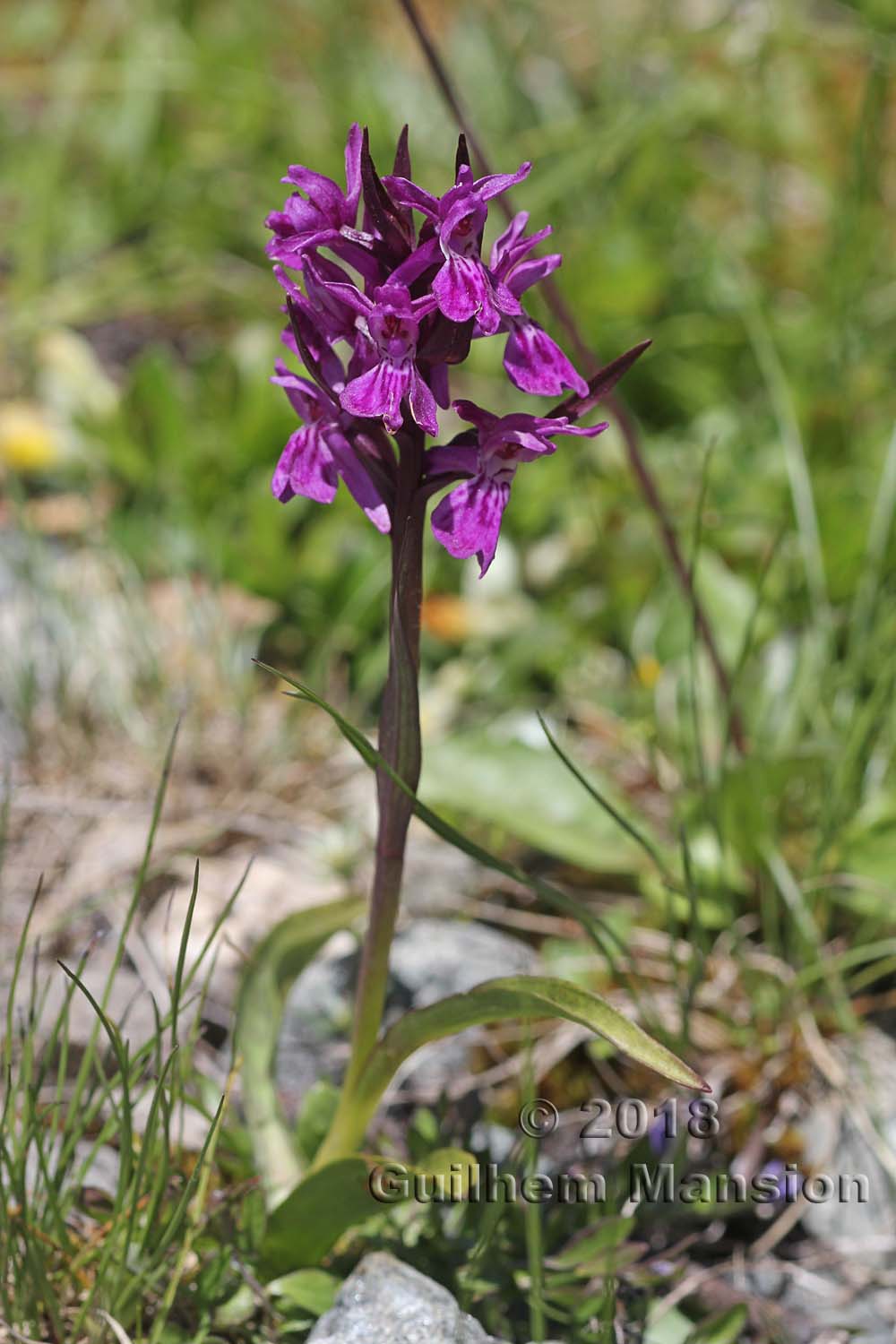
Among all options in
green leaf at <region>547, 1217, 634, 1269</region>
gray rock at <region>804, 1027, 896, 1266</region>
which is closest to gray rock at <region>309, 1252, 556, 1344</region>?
green leaf at <region>547, 1217, 634, 1269</region>

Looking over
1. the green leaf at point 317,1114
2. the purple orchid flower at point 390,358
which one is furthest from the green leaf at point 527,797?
the purple orchid flower at point 390,358

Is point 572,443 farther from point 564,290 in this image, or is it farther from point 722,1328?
point 722,1328

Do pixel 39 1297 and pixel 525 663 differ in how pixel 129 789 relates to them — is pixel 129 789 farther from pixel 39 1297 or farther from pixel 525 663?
pixel 39 1297

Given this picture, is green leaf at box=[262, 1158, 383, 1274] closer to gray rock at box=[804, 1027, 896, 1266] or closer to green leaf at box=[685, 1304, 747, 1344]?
green leaf at box=[685, 1304, 747, 1344]

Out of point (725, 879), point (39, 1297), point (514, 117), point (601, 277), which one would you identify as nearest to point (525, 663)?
point (725, 879)

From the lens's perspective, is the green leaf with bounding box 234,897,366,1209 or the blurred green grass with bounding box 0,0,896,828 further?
the blurred green grass with bounding box 0,0,896,828

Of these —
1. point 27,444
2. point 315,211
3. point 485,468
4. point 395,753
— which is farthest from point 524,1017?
point 27,444

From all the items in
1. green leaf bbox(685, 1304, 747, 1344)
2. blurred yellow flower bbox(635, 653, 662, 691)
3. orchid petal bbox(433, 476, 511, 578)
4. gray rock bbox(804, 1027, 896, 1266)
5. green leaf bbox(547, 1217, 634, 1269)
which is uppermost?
blurred yellow flower bbox(635, 653, 662, 691)

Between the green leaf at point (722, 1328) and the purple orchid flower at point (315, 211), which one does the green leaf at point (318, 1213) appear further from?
the purple orchid flower at point (315, 211)
